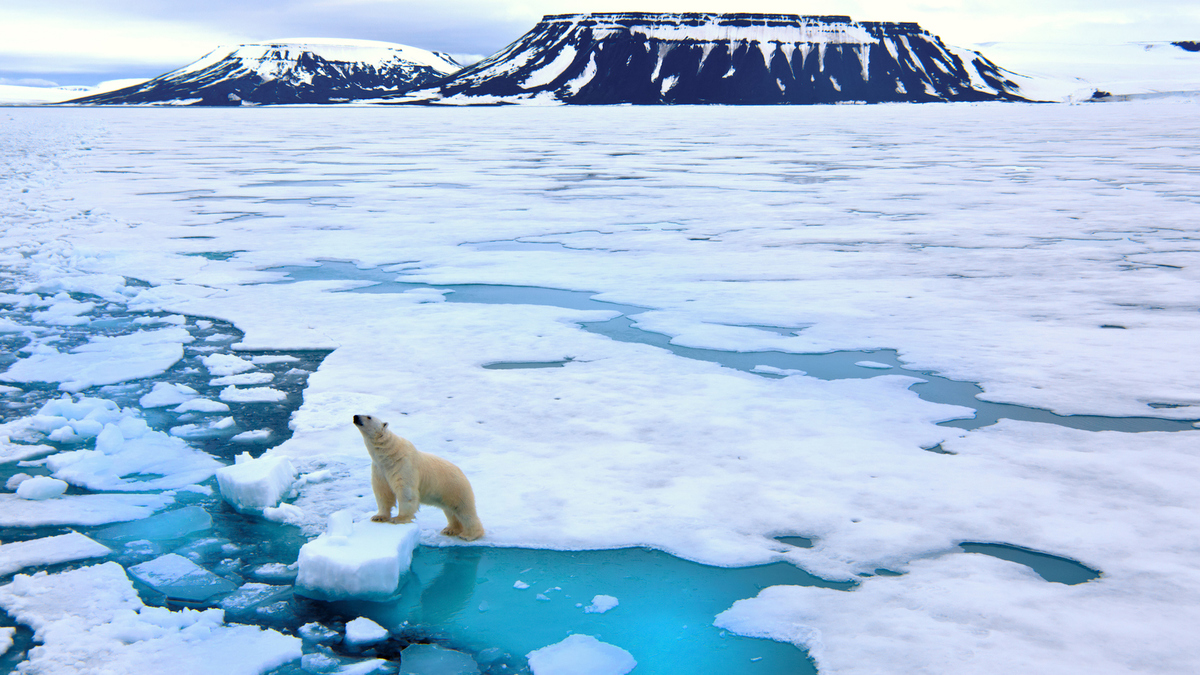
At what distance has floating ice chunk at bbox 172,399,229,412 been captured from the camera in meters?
3.72

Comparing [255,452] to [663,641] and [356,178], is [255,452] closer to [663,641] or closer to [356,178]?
[663,641]

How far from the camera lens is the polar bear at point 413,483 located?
2.48m

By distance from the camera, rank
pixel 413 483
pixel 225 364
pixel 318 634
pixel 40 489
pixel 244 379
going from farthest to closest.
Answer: pixel 225 364, pixel 244 379, pixel 40 489, pixel 413 483, pixel 318 634

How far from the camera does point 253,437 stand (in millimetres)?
3441

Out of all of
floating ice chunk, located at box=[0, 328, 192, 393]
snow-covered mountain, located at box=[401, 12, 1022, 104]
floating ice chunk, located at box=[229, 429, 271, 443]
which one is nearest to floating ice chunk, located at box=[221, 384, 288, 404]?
floating ice chunk, located at box=[229, 429, 271, 443]

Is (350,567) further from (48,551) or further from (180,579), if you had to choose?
(48,551)

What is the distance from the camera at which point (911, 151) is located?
21.9 m

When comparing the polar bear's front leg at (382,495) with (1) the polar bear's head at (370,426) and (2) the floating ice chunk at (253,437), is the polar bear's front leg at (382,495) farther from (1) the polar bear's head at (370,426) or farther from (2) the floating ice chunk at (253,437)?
(2) the floating ice chunk at (253,437)

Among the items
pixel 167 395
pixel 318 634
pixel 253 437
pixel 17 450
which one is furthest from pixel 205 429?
pixel 318 634

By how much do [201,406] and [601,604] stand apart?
2.35 m

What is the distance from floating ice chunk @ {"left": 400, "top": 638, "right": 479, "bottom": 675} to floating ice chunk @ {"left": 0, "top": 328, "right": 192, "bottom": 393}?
9.05 ft

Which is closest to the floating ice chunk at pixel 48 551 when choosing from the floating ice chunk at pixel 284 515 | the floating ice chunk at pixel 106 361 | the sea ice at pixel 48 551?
the sea ice at pixel 48 551

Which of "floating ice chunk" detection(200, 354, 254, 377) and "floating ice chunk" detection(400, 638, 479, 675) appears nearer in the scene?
"floating ice chunk" detection(400, 638, 479, 675)

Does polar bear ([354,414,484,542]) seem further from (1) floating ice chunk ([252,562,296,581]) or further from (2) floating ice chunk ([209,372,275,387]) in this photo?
(2) floating ice chunk ([209,372,275,387])
